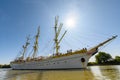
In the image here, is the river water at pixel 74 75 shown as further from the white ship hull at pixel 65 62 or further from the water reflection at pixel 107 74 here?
the white ship hull at pixel 65 62

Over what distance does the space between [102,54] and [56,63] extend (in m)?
40.7

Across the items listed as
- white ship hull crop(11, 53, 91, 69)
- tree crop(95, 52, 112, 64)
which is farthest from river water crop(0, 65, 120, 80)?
tree crop(95, 52, 112, 64)

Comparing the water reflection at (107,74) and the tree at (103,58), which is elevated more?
the tree at (103,58)

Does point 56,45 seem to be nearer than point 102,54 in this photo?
Yes

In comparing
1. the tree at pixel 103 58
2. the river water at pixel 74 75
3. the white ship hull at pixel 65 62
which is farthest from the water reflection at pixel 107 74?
the tree at pixel 103 58

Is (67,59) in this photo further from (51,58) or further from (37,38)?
(37,38)

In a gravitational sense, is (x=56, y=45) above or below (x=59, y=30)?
below

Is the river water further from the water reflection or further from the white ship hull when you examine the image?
the white ship hull

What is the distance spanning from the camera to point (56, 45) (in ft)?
129

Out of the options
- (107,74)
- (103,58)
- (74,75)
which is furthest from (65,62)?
(103,58)

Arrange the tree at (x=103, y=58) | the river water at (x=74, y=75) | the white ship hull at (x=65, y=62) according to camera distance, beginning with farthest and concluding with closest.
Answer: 1. the tree at (x=103, y=58)
2. the white ship hull at (x=65, y=62)
3. the river water at (x=74, y=75)

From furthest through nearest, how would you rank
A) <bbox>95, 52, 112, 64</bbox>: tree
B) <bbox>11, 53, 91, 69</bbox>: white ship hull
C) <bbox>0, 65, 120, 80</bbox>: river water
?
<bbox>95, 52, 112, 64</bbox>: tree, <bbox>11, 53, 91, 69</bbox>: white ship hull, <bbox>0, 65, 120, 80</bbox>: river water

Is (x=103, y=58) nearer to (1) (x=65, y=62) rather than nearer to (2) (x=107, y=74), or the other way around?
(1) (x=65, y=62)

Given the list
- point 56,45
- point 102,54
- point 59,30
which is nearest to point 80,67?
point 56,45
